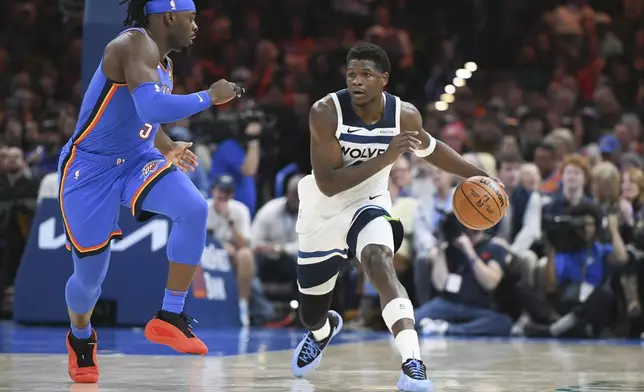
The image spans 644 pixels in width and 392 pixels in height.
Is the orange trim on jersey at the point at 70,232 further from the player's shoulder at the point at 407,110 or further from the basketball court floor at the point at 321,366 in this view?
the player's shoulder at the point at 407,110

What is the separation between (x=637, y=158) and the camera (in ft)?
45.0

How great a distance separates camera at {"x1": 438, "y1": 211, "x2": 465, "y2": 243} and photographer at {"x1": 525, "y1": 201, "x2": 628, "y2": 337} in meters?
0.98

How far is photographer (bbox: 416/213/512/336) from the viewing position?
1231 centimetres

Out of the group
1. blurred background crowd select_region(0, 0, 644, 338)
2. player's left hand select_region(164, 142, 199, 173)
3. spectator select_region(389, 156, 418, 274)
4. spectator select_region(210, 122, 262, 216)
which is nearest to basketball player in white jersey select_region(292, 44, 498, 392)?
player's left hand select_region(164, 142, 199, 173)

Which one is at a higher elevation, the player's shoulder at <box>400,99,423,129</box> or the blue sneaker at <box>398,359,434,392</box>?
the player's shoulder at <box>400,99,423,129</box>

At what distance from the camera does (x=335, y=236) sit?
765 cm

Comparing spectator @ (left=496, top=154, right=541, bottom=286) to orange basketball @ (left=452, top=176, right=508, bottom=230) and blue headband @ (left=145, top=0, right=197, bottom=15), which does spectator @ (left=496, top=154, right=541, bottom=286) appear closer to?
orange basketball @ (left=452, top=176, right=508, bottom=230)

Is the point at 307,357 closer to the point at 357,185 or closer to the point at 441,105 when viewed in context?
the point at 357,185

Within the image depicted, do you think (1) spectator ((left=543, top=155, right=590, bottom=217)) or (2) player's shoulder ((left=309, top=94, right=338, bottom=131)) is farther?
(1) spectator ((left=543, top=155, right=590, bottom=217))

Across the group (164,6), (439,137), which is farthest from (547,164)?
(164,6)

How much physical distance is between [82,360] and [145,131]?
141 centimetres

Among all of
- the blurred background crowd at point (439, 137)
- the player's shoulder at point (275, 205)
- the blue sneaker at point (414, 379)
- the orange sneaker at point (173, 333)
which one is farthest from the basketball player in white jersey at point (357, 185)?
the player's shoulder at point (275, 205)

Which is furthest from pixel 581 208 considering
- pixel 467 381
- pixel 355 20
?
pixel 355 20

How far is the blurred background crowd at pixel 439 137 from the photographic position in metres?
12.4
